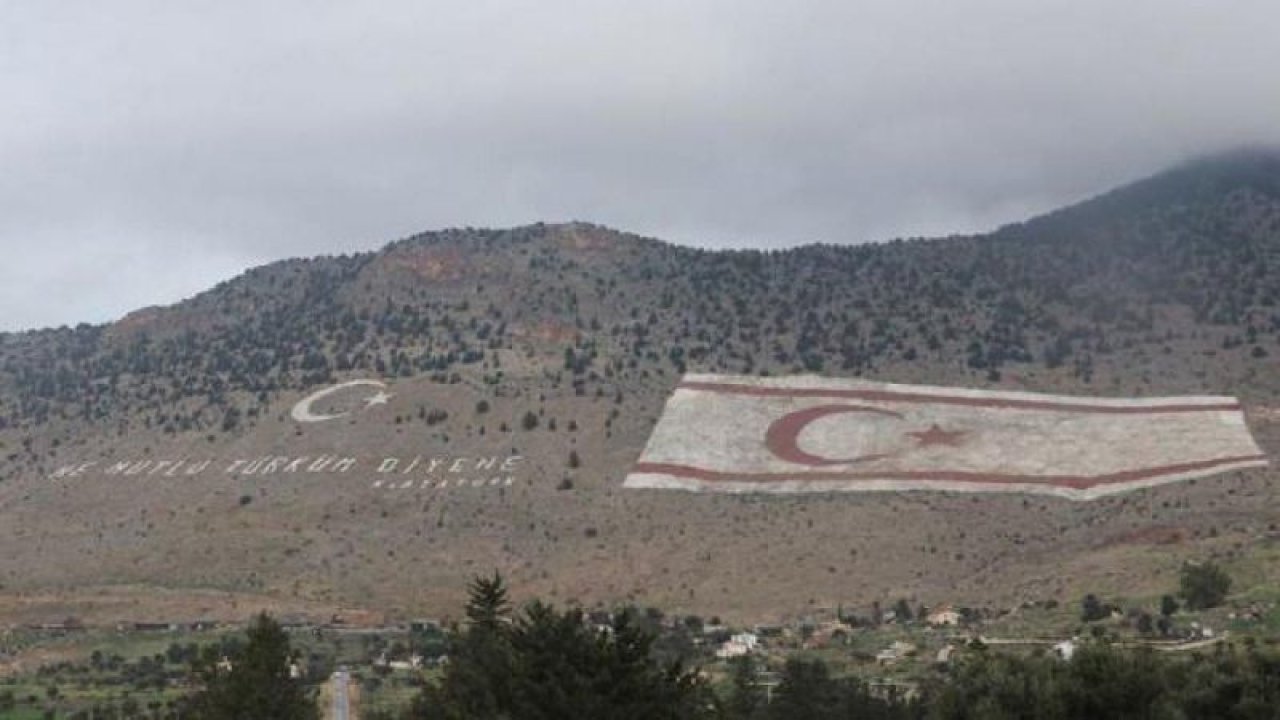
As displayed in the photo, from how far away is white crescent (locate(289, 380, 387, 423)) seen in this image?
12431cm

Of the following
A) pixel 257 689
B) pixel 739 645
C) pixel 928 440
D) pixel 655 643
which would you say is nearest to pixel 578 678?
pixel 257 689

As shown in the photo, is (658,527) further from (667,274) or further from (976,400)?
(667,274)

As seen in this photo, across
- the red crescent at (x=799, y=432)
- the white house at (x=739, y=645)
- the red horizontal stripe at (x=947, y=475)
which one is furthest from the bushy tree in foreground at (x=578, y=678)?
the red crescent at (x=799, y=432)

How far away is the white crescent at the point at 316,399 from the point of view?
4894 inches

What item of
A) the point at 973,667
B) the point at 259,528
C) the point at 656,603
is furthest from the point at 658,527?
the point at 973,667

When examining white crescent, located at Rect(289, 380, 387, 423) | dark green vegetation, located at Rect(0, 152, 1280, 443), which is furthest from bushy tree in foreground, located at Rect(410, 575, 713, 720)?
dark green vegetation, located at Rect(0, 152, 1280, 443)

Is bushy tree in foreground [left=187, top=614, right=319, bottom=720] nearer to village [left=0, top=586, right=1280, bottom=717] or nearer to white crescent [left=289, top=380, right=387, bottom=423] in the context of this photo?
village [left=0, top=586, right=1280, bottom=717]

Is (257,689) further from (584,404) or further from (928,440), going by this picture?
(584,404)

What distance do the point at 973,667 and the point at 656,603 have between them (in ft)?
198

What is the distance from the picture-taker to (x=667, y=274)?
16062 cm

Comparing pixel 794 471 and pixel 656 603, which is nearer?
pixel 656 603

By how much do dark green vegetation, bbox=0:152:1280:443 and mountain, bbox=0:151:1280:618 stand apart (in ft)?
1.55

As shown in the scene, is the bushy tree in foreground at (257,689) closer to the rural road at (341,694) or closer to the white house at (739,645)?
the rural road at (341,694)

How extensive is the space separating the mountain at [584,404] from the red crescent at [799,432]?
7.41 meters
